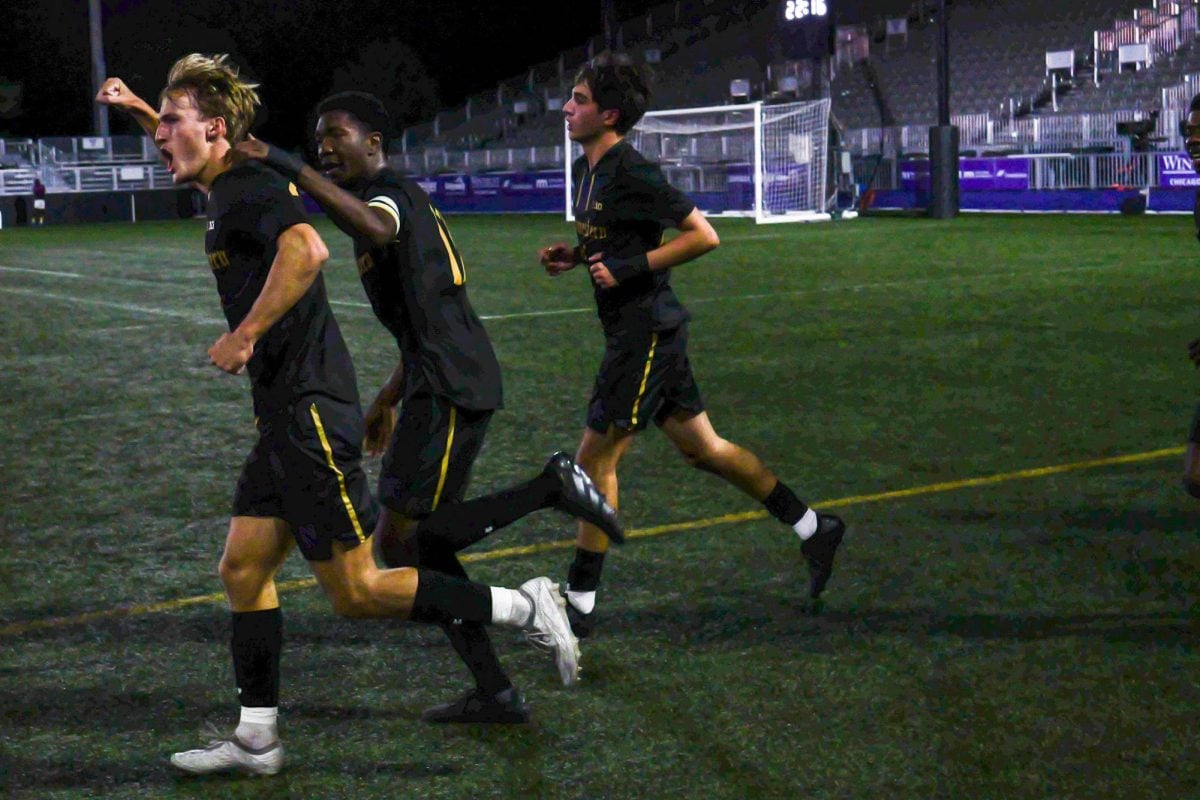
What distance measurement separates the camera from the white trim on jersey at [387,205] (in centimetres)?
405

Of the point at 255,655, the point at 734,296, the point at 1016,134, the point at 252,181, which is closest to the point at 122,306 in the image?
the point at 734,296

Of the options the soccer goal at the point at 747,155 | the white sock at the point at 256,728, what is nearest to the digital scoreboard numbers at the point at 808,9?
the soccer goal at the point at 747,155

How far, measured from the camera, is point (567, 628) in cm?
442

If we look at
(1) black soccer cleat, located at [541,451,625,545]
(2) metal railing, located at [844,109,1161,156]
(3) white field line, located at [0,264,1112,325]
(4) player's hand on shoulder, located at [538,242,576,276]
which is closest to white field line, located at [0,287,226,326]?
(3) white field line, located at [0,264,1112,325]

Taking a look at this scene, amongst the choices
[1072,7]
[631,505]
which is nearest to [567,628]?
[631,505]

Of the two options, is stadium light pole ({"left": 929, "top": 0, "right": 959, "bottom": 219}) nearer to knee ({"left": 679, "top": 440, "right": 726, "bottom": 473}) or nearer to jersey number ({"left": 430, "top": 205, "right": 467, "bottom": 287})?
knee ({"left": 679, "top": 440, "right": 726, "bottom": 473})

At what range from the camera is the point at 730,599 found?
18.2ft

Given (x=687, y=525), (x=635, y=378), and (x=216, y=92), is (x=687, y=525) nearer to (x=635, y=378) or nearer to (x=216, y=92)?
(x=635, y=378)

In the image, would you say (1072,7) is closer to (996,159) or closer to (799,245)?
(996,159)

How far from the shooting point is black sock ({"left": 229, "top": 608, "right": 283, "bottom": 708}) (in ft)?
13.0

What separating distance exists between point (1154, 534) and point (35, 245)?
91.3ft

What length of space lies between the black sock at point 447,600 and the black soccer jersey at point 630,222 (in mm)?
1304

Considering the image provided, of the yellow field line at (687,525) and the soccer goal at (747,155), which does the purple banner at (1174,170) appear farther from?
the yellow field line at (687,525)

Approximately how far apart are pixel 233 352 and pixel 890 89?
135ft
